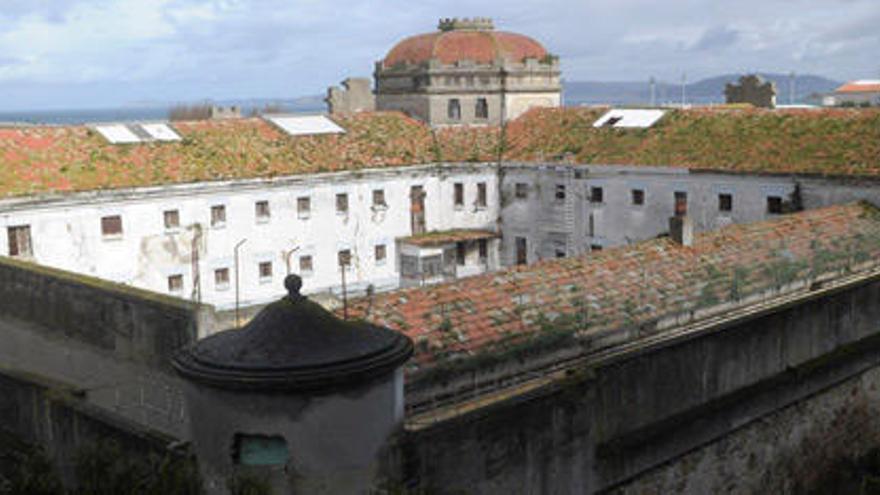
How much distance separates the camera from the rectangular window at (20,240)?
35375 mm

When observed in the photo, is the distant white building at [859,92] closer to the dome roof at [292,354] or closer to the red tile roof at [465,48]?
the red tile roof at [465,48]

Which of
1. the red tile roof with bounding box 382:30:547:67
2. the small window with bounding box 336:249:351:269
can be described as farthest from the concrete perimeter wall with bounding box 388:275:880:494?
the red tile roof with bounding box 382:30:547:67

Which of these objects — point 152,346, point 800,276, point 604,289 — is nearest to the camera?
point 152,346

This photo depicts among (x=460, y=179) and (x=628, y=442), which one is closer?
(x=628, y=442)

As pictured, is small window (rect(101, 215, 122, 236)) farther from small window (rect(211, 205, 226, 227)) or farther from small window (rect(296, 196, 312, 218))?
small window (rect(296, 196, 312, 218))

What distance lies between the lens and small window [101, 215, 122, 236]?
124ft

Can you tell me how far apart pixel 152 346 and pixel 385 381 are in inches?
314

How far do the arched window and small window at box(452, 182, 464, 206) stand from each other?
17.1 feet

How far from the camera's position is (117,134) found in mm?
42406

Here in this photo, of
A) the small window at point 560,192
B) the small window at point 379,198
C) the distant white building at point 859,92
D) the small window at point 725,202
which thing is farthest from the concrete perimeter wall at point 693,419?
the distant white building at point 859,92

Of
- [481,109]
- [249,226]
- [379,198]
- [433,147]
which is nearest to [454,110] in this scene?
[481,109]

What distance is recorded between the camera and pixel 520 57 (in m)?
53.1

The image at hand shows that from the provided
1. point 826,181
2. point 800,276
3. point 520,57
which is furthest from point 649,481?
point 520,57

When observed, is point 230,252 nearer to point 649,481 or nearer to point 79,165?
point 79,165
